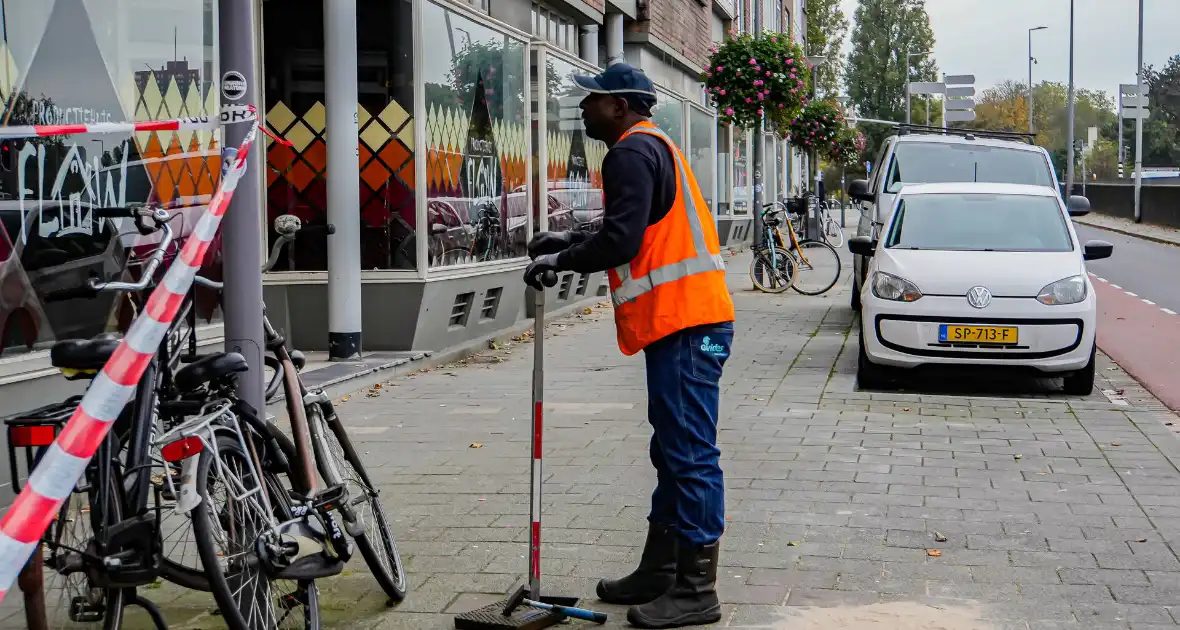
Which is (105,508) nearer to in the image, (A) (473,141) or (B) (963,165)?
(A) (473,141)

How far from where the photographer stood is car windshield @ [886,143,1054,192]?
14.6 metres

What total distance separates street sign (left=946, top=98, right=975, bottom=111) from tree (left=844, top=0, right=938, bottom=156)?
216 feet

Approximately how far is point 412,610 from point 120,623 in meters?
1.21

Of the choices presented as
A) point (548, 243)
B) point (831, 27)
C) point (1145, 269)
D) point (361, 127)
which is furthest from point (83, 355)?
point (831, 27)

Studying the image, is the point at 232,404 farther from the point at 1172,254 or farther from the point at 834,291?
the point at 1172,254

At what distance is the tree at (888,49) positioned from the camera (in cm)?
10806

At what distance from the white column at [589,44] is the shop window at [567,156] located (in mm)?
2263

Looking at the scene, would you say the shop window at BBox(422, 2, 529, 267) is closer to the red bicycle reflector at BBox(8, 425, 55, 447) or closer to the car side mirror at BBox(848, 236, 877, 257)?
the car side mirror at BBox(848, 236, 877, 257)

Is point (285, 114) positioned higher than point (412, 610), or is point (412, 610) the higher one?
point (285, 114)

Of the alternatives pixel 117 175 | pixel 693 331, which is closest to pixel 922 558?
pixel 693 331

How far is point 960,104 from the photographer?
137 feet

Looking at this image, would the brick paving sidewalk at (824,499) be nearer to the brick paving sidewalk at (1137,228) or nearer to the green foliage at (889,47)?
the brick paving sidewalk at (1137,228)

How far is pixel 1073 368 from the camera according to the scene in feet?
33.0

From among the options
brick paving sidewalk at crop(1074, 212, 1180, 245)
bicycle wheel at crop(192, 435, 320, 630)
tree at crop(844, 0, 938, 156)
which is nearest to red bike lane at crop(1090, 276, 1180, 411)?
bicycle wheel at crop(192, 435, 320, 630)
